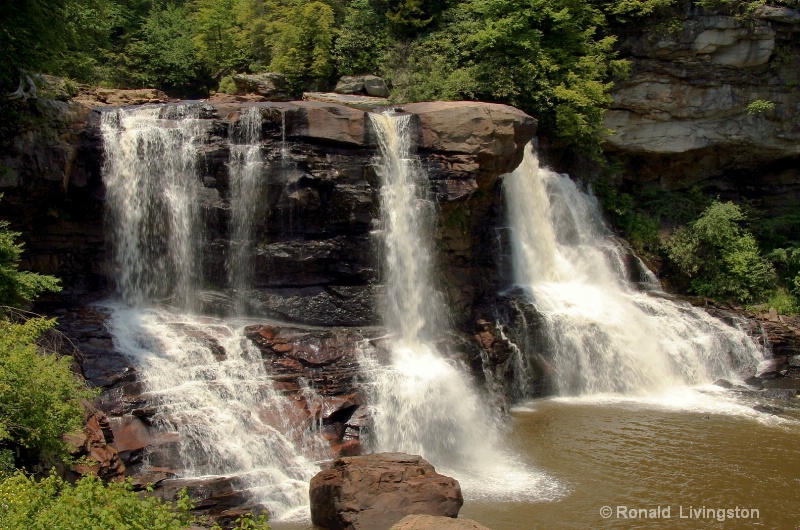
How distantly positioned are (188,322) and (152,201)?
3.05 metres

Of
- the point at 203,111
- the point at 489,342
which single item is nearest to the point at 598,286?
the point at 489,342

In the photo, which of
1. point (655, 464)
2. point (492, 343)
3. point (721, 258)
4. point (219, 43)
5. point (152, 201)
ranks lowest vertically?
point (655, 464)

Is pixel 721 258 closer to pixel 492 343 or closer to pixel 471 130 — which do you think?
pixel 492 343

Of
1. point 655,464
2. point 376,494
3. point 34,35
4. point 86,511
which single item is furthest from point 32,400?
point 655,464

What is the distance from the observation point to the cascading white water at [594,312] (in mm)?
17844

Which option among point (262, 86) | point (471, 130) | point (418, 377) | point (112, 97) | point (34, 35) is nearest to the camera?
point (34, 35)

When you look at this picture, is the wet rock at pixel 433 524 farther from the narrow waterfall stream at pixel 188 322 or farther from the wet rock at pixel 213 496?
the wet rock at pixel 213 496

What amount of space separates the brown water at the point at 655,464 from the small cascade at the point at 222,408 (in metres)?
1.48

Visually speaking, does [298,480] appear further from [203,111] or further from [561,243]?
[561,243]

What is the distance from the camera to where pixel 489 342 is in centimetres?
1692

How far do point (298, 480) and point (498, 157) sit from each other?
9.31 metres

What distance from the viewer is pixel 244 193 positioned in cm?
1619

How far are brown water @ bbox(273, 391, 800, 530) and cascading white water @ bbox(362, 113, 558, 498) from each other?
1.75ft

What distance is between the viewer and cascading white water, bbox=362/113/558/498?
13164 millimetres
